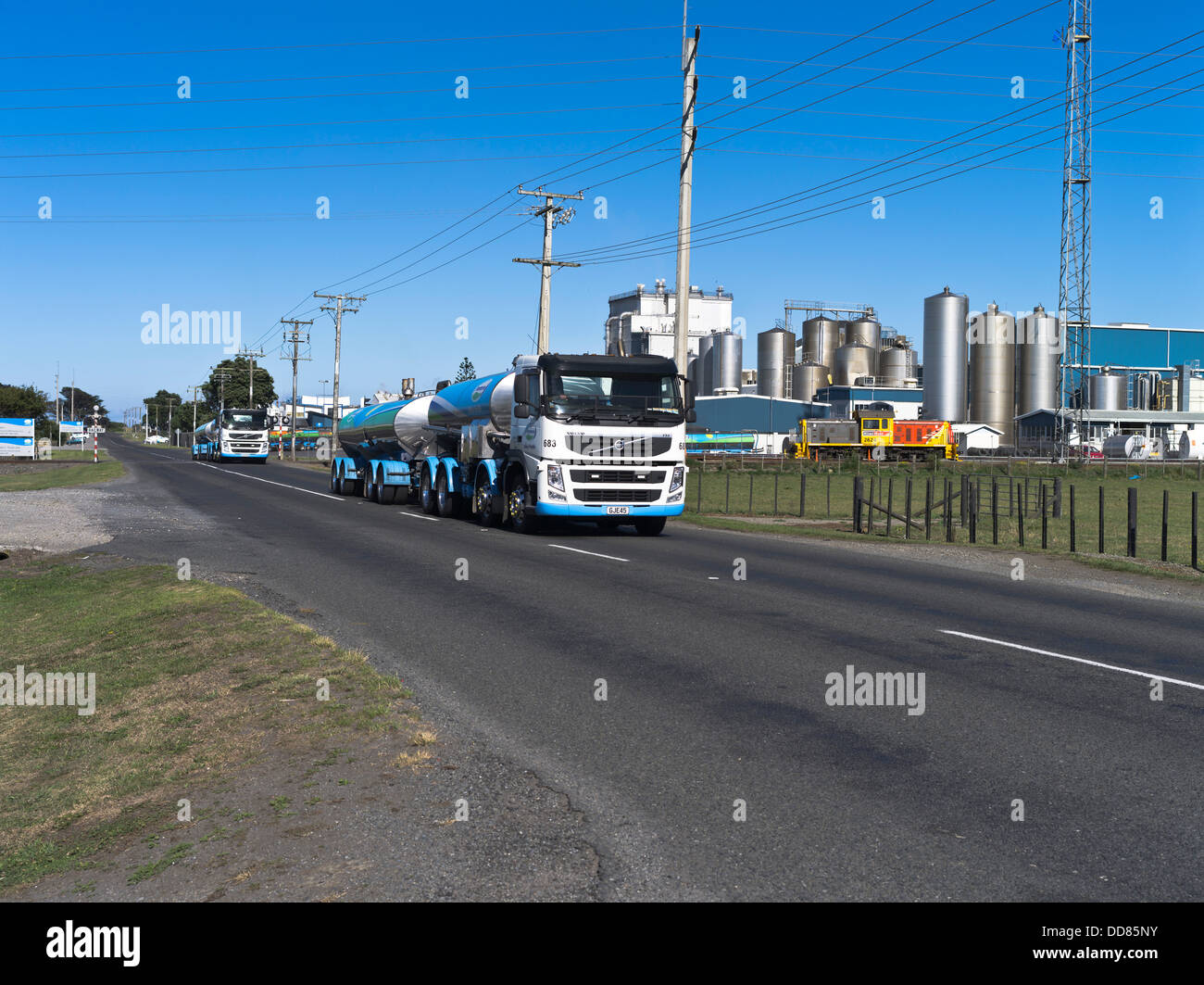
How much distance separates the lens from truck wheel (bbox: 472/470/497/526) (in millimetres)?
22781

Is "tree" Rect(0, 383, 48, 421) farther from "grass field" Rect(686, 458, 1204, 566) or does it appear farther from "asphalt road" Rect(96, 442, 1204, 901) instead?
"asphalt road" Rect(96, 442, 1204, 901)

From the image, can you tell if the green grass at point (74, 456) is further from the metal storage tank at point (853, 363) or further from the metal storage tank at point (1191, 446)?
the metal storage tank at point (1191, 446)

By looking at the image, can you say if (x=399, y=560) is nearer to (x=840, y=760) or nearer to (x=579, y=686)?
(x=579, y=686)

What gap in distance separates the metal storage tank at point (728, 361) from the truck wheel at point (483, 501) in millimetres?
92132

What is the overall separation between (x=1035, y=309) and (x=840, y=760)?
112m

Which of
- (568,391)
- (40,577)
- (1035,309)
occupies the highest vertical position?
(1035,309)

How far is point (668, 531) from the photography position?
2334cm

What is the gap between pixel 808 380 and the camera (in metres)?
112

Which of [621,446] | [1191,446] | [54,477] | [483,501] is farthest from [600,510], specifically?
[1191,446]

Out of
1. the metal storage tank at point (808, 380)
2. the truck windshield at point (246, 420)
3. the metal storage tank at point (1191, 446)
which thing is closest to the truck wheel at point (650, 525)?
the truck windshield at point (246, 420)

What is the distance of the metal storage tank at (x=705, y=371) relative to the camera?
11788 cm

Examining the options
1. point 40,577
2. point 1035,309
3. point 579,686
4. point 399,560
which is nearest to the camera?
point 579,686
